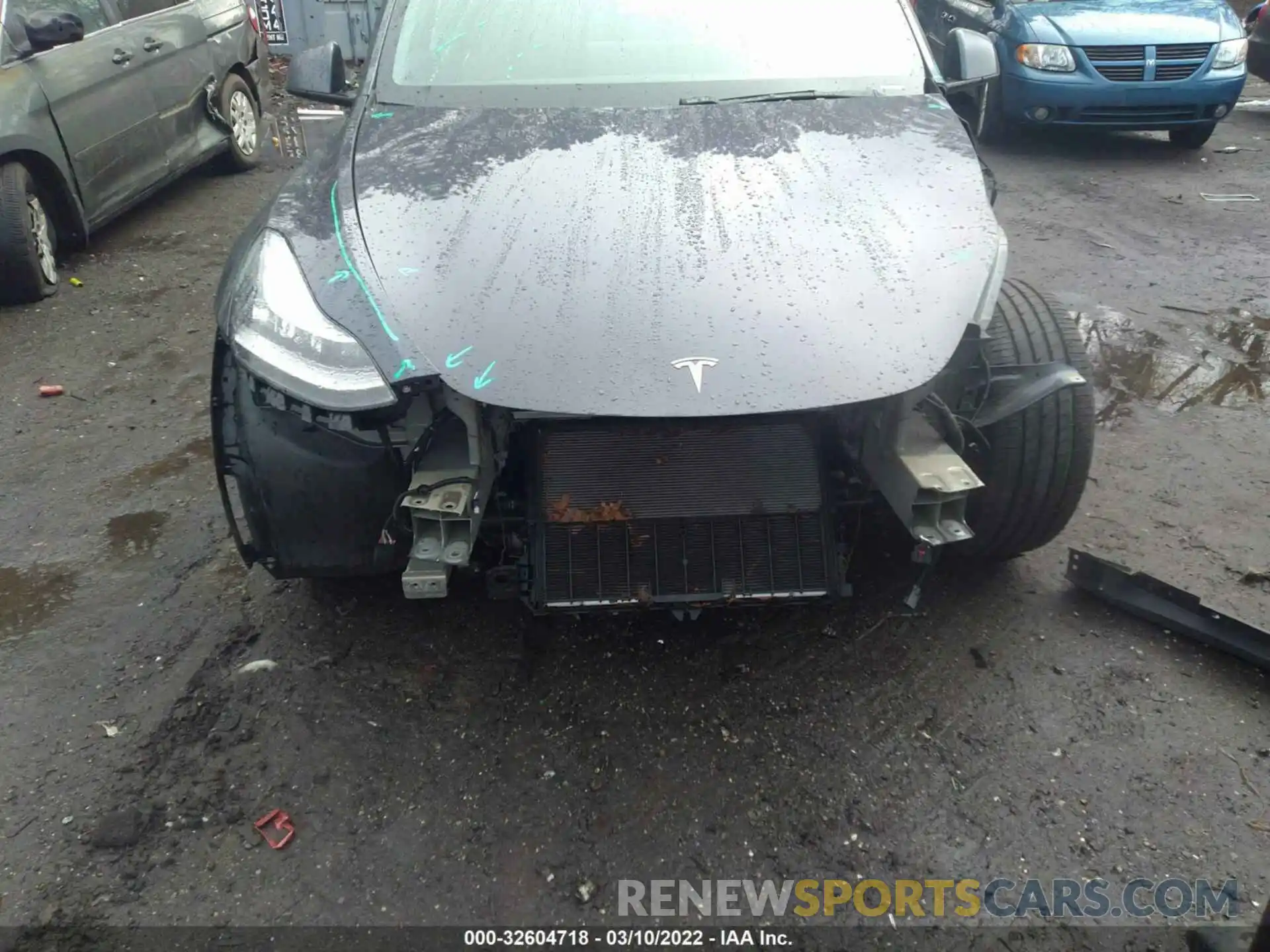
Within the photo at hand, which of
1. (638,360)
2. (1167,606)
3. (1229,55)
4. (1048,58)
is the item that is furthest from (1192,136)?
(638,360)

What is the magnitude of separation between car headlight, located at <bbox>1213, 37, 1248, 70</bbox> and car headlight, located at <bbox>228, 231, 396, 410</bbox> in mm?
7524

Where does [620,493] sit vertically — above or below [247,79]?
above

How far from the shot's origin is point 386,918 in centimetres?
193

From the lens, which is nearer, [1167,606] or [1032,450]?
[1032,450]

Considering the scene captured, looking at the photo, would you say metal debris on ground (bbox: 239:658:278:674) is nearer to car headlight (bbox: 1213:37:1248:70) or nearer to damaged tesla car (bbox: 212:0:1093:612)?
damaged tesla car (bbox: 212:0:1093:612)

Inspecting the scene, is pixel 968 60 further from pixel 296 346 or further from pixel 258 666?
pixel 258 666

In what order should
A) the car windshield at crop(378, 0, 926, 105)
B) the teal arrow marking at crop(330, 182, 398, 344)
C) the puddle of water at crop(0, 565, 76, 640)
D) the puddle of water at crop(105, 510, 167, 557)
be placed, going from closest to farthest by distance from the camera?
1. the teal arrow marking at crop(330, 182, 398, 344)
2. the puddle of water at crop(0, 565, 76, 640)
3. the car windshield at crop(378, 0, 926, 105)
4. the puddle of water at crop(105, 510, 167, 557)

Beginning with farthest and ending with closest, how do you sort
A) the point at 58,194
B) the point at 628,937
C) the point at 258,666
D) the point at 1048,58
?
the point at 1048,58
the point at 58,194
the point at 258,666
the point at 628,937

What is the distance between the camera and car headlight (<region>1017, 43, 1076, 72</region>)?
276 inches

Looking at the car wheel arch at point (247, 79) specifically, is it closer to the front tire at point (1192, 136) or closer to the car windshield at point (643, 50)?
the car windshield at point (643, 50)

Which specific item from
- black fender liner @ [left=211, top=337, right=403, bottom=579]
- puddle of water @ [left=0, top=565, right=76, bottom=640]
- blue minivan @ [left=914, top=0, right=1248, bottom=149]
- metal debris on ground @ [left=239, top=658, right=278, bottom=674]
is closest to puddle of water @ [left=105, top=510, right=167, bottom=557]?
puddle of water @ [left=0, top=565, right=76, bottom=640]

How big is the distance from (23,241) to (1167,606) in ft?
18.1

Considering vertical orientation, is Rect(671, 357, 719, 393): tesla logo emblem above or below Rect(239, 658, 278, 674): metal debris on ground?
above

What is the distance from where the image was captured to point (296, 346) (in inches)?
79.8
